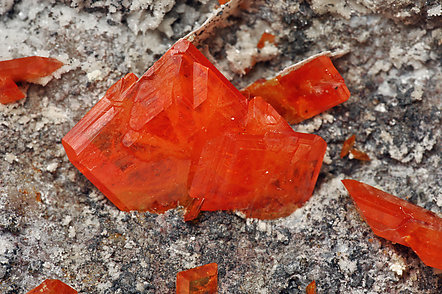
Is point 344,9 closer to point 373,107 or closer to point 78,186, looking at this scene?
point 373,107

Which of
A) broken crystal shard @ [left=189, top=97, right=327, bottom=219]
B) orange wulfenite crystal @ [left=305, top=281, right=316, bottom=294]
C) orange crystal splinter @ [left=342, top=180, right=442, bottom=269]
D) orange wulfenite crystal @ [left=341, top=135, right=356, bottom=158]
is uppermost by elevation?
broken crystal shard @ [left=189, top=97, right=327, bottom=219]

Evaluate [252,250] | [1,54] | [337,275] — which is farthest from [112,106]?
[337,275]

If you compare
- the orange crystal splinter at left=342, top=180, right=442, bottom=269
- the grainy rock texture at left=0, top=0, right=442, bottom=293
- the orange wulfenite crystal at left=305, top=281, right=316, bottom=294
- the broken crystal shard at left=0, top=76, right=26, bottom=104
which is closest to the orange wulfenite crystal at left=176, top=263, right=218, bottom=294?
the grainy rock texture at left=0, top=0, right=442, bottom=293

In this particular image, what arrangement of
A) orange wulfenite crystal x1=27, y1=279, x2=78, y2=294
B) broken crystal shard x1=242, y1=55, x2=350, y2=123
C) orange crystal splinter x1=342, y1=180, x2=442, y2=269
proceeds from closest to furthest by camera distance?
orange wulfenite crystal x1=27, y1=279, x2=78, y2=294 < orange crystal splinter x1=342, y1=180, x2=442, y2=269 < broken crystal shard x1=242, y1=55, x2=350, y2=123

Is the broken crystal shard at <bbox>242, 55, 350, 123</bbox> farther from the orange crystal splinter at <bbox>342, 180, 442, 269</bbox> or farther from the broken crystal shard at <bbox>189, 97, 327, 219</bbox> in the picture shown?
the orange crystal splinter at <bbox>342, 180, 442, 269</bbox>

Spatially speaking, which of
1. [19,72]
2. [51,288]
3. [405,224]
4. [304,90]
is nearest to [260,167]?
[304,90]

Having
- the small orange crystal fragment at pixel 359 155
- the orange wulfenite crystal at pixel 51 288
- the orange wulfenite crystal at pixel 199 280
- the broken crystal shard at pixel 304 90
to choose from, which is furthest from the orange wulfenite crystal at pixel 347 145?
the orange wulfenite crystal at pixel 51 288

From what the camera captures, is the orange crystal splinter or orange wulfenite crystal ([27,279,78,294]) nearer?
orange wulfenite crystal ([27,279,78,294])
